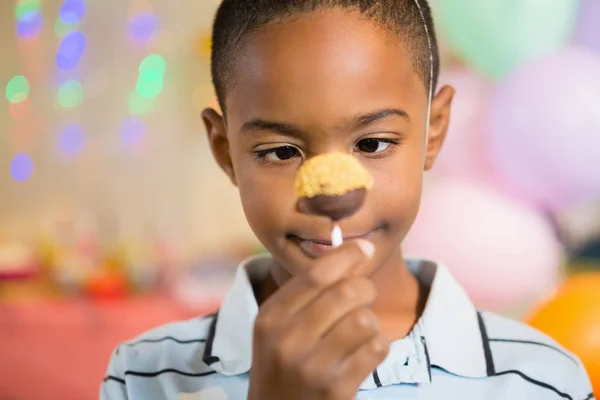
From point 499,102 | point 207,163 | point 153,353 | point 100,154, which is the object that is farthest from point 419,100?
point 100,154

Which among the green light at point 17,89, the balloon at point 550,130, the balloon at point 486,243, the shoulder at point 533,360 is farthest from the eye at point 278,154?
the green light at point 17,89

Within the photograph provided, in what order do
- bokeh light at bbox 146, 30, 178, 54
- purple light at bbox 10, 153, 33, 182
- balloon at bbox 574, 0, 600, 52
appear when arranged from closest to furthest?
balloon at bbox 574, 0, 600, 52 → bokeh light at bbox 146, 30, 178, 54 → purple light at bbox 10, 153, 33, 182

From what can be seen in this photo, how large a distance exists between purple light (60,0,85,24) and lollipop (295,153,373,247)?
63.7 inches

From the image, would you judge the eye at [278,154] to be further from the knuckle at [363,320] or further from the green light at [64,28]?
the green light at [64,28]

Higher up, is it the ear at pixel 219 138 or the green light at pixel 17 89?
the green light at pixel 17 89

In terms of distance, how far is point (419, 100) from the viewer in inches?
36.1

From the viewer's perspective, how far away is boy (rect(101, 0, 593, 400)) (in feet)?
2.22

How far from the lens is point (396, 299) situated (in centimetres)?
106

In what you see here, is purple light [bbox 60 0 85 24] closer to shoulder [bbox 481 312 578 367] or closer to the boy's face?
the boy's face

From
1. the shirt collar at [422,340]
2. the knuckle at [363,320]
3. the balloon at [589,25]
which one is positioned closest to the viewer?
the knuckle at [363,320]

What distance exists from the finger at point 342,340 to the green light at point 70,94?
5.61ft

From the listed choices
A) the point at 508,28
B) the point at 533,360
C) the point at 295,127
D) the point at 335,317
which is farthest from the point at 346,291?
the point at 508,28

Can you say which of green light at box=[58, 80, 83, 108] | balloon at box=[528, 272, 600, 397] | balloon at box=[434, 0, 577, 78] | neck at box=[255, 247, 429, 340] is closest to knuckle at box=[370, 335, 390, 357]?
neck at box=[255, 247, 429, 340]

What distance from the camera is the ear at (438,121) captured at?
3.40 ft
